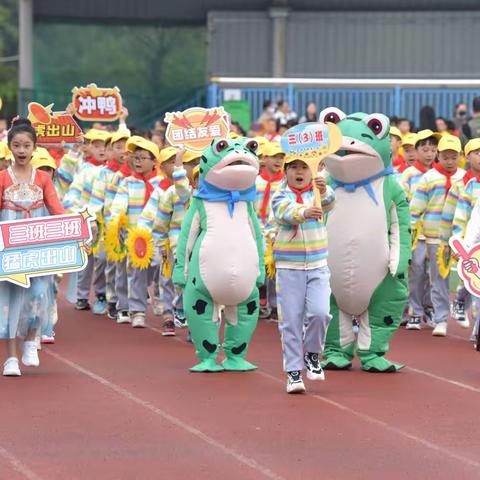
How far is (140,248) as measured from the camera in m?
15.5

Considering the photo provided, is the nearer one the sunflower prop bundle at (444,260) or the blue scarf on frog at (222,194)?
the blue scarf on frog at (222,194)

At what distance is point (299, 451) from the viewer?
933 centimetres

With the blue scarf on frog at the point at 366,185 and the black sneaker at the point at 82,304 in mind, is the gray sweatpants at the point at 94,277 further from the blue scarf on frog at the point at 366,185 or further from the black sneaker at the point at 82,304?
the blue scarf on frog at the point at 366,185

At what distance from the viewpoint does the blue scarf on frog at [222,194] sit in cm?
1246

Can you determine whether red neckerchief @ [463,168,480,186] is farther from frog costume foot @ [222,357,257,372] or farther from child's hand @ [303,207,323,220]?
child's hand @ [303,207,323,220]

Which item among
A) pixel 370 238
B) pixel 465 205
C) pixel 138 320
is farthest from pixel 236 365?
pixel 138 320

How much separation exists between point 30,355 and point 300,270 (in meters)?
2.39

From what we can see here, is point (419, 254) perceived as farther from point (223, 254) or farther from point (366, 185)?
point (223, 254)

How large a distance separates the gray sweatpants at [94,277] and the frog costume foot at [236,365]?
179 inches

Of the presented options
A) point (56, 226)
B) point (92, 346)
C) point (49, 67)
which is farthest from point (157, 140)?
point (49, 67)

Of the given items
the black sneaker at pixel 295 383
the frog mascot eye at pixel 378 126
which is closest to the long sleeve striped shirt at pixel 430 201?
the frog mascot eye at pixel 378 126

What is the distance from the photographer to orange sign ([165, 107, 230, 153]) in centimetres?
1357

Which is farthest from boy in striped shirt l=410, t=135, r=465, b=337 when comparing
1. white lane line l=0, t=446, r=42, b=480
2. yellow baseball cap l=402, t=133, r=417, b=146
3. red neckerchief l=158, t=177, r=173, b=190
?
white lane line l=0, t=446, r=42, b=480

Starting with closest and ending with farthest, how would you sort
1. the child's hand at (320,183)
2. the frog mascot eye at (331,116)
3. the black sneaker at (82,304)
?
the child's hand at (320,183) < the frog mascot eye at (331,116) < the black sneaker at (82,304)
